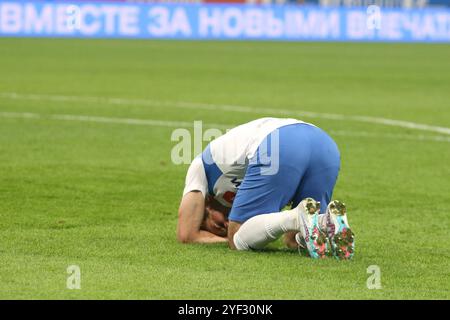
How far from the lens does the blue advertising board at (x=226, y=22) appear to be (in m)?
39.2

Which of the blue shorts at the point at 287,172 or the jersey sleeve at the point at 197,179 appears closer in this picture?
the blue shorts at the point at 287,172

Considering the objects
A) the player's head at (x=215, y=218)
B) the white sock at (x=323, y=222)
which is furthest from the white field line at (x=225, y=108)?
the white sock at (x=323, y=222)

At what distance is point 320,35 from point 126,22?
7.09 m

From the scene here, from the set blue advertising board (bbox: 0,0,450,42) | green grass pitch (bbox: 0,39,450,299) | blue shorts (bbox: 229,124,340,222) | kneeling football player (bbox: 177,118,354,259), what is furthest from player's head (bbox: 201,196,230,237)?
blue advertising board (bbox: 0,0,450,42)

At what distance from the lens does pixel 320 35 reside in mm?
42312

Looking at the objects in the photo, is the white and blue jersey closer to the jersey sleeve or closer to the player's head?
the jersey sleeve

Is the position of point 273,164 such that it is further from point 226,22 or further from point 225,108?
point 226,22

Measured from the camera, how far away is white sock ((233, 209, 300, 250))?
7.69 metres

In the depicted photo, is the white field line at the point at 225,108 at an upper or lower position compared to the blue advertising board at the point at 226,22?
lower

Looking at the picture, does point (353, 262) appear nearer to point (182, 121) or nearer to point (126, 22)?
point (182, 121)

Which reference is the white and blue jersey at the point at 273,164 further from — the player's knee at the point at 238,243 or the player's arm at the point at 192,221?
the player's arm at the point at 192,221

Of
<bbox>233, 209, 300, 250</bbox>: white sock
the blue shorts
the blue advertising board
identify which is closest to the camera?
<bbox>233, 209, 300, 250</bbox>: white sock

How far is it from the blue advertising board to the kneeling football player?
30.7 m

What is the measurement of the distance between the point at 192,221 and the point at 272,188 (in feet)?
2.53
